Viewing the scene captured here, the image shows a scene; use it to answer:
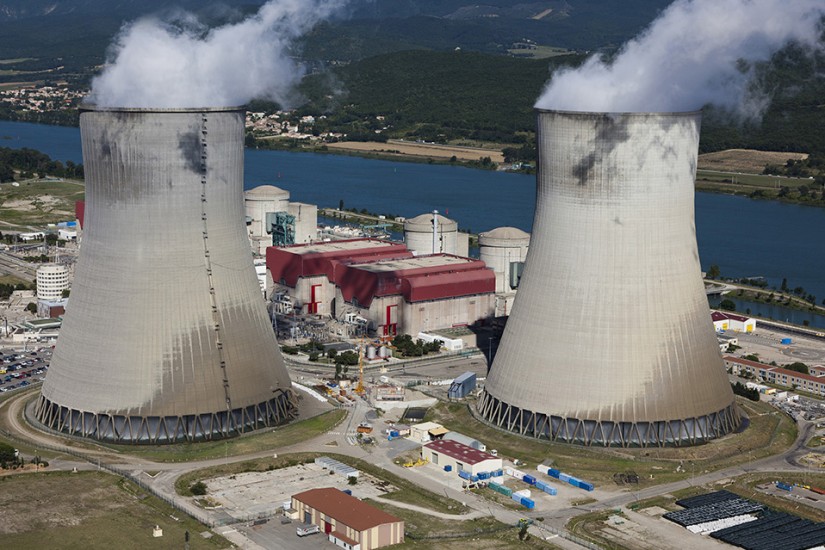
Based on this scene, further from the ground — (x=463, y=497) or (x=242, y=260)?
(x=242, y=260)

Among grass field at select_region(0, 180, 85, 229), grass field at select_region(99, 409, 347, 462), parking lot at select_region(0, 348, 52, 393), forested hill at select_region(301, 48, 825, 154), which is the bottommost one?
grass field at select_region(99, 409, 347, 462)

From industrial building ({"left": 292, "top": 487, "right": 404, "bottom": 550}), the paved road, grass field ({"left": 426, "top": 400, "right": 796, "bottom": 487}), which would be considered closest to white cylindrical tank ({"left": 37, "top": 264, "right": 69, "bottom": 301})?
the paved road

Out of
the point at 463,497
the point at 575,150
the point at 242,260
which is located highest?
the point at 575,150

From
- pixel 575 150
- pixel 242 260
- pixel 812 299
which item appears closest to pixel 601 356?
pixel 575 150

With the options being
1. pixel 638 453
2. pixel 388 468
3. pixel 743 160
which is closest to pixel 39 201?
pixel 388 468

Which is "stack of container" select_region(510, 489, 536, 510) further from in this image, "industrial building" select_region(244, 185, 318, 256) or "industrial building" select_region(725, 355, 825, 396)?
"industrial building" select_region(244, 185, 318, 256)

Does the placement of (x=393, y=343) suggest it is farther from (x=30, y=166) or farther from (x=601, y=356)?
(x=30, y=166)
